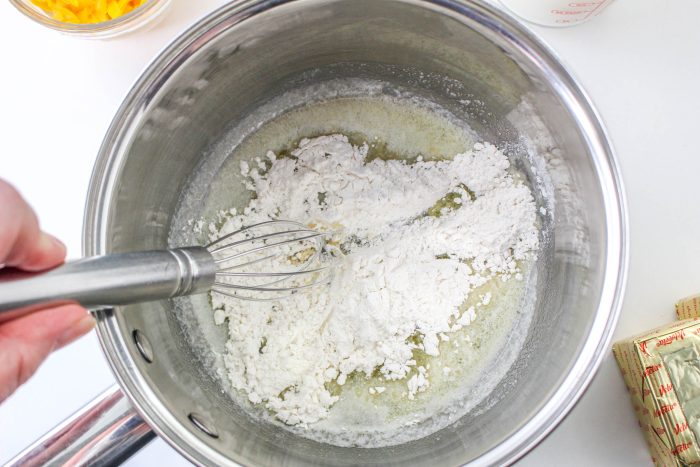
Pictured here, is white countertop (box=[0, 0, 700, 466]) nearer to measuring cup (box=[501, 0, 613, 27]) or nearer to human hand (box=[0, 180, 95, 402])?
measuring cup (box=[501, 0, 613, 27])

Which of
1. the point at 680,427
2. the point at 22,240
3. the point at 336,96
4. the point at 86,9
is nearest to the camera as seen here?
the point at 22,240

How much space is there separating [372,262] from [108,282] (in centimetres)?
46

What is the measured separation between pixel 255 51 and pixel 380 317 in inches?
17.5

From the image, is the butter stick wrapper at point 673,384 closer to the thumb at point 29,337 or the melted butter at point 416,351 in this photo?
the melted butter at point 416,351

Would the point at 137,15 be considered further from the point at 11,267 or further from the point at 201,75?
the point at 11,267

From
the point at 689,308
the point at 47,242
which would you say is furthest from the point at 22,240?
the point at 689,308

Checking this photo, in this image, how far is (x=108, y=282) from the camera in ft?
1.90

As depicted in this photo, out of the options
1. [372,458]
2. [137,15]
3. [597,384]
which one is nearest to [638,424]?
[597,384]

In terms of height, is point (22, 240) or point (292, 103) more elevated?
point (292, 103)

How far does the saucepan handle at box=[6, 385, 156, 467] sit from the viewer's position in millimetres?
638

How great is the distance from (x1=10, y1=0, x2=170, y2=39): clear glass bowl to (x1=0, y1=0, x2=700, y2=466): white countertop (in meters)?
0.05

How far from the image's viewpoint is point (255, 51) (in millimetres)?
852

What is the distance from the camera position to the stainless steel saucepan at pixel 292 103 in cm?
73

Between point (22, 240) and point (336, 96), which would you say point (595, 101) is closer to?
point (336, 96)
